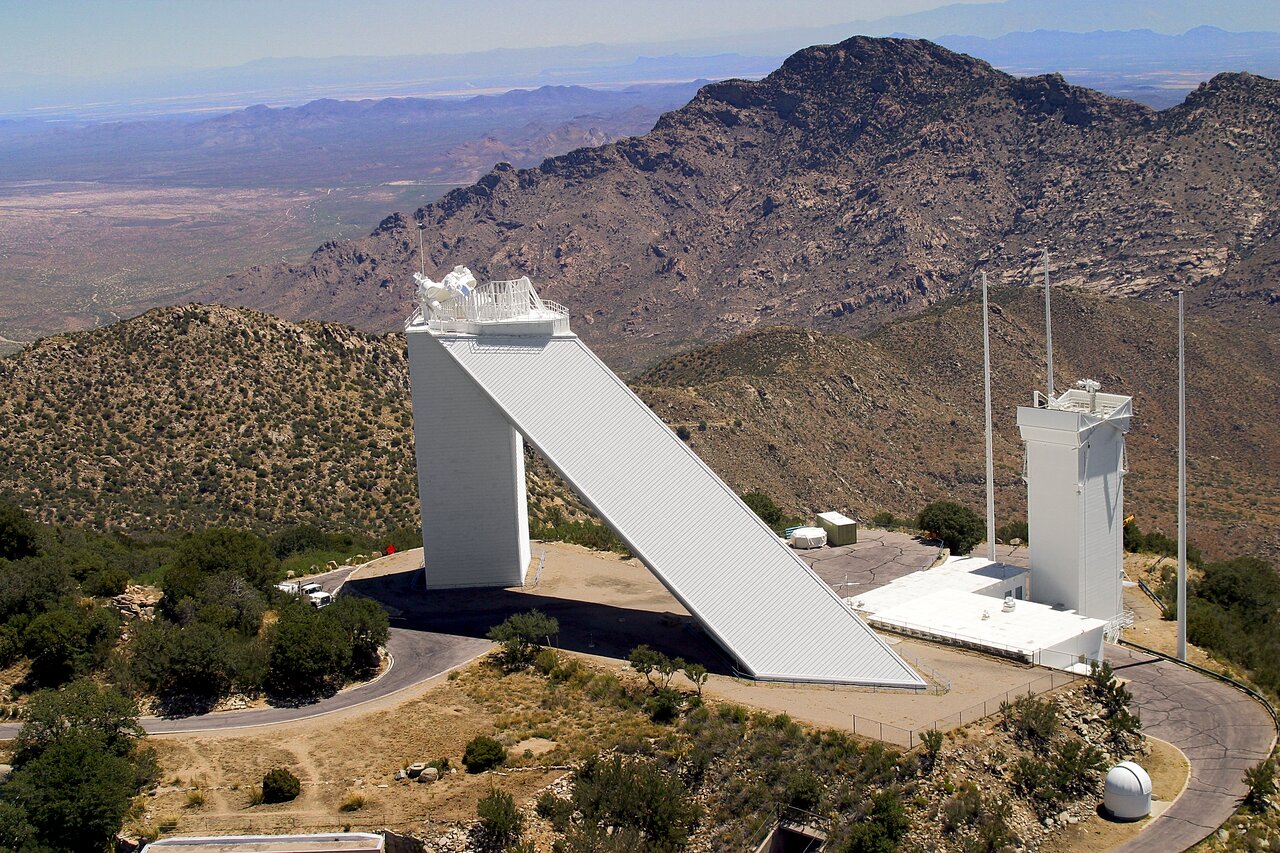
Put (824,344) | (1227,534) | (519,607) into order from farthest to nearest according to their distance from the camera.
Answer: (824,344)
(1227,534)
(519,607)

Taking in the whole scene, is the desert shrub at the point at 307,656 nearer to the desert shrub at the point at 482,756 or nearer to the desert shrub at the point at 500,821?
the desert shrub at the point at 482,756

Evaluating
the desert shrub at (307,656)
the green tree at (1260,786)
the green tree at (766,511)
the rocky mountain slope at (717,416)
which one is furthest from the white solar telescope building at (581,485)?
the rocky mountain slope at (717,416)

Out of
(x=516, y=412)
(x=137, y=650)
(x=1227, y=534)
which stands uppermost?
(x=516, y=412)

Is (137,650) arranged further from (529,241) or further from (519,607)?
(529,241)

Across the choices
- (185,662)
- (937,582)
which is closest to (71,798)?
(185,662)

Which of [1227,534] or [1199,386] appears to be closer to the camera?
[1227,534]

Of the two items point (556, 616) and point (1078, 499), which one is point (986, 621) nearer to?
point (1078, 499)

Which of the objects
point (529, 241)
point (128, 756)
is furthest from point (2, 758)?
point (529, 241)
